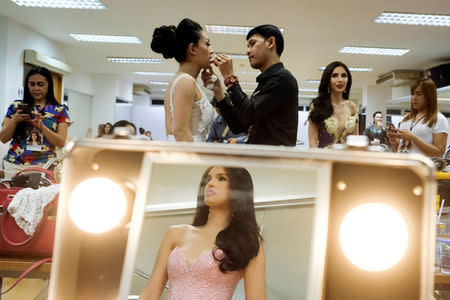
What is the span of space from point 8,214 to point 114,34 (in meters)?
5.81

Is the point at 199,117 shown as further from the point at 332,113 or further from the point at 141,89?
the point at 141,89

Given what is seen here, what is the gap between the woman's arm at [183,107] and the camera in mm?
1313

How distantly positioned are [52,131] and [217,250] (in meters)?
1.80

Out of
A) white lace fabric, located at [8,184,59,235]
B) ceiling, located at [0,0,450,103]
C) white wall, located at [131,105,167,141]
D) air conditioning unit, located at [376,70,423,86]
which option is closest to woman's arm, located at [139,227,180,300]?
white lace fabric, located at [8,184,59,235]

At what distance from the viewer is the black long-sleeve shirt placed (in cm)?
121

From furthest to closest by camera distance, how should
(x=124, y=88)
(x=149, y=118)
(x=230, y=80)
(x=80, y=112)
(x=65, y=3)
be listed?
(x=149, y=118)
(x=124, y=88)
(x=80, y=112)
(x=65, y=3)
(x=230, y=80)

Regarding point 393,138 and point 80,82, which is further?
point 80,82

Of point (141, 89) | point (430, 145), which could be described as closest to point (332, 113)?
point (430, 145)

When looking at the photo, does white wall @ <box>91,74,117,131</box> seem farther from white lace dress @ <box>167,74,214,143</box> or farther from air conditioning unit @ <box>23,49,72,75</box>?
white lace dress @ <box>167,74,214,143</box>

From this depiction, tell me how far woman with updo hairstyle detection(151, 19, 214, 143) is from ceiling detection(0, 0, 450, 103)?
3.58 meters

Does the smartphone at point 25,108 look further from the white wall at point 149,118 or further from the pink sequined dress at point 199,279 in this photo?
the white wall at point 149,118

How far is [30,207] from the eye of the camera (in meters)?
1.01

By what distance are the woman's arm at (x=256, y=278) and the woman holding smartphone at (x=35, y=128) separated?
1.80 m

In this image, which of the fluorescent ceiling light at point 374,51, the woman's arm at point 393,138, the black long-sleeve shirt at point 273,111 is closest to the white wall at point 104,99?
the fluorescent ceiling light at point 374,51
